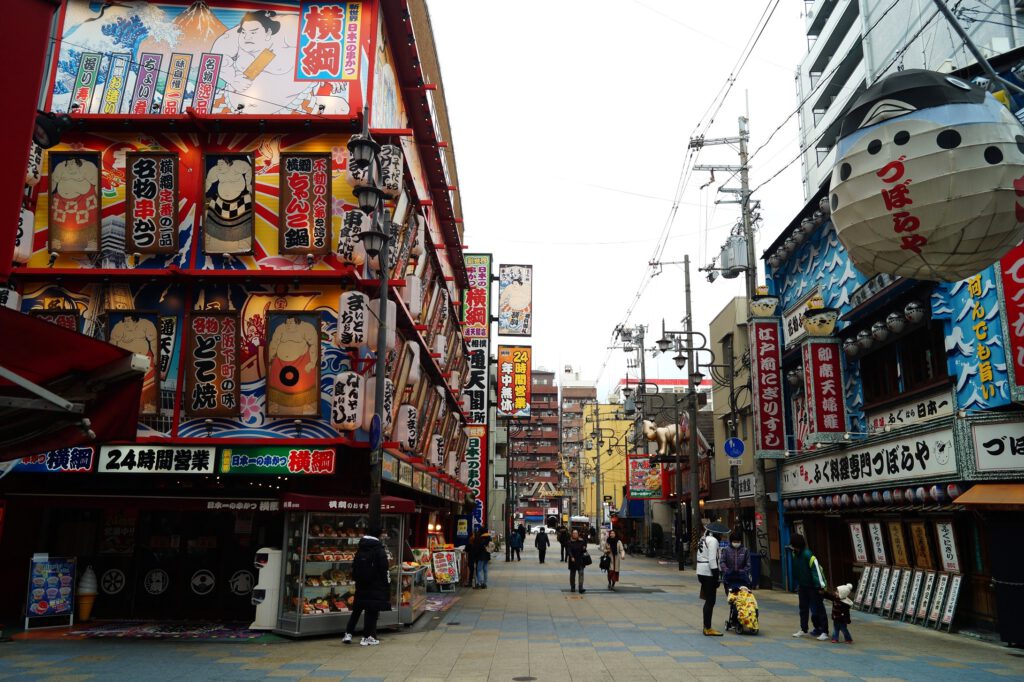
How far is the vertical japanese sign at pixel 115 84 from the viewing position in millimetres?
16656

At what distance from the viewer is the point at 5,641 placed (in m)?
12.6

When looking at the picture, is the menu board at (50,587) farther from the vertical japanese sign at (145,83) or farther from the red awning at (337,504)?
the vertical japanese sign at (145,83)

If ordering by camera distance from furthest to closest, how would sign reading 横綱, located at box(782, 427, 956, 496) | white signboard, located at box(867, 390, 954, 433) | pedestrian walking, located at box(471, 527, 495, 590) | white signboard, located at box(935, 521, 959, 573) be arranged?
pedestrian walking, located at box(471, 527, 495, 590), white signboard, located at box(867, 390, 954, 433), sign reading 横綱, located at box(782, 427, 956, 496), white signboard, located at box(935, 521, 959, 573)

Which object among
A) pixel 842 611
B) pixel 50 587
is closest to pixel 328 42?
pixel 50 587

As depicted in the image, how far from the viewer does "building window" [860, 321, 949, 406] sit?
15.7m

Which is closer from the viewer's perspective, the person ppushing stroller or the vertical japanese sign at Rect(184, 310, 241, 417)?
the person ppushing stroller

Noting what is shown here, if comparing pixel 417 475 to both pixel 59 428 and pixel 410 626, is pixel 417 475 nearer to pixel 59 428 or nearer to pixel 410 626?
pixel 410 626

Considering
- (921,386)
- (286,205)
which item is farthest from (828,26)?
(286,205)

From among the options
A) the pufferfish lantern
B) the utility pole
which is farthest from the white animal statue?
the pufferfish lantern

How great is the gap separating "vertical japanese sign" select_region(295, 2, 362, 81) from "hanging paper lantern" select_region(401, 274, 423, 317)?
4.95 m

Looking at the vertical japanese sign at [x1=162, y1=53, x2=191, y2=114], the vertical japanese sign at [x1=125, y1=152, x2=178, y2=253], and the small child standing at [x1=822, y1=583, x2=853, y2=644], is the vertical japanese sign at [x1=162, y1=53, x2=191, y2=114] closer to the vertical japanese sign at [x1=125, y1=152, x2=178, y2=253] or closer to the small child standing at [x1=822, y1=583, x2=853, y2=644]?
the vertical japanese sign at [x1=125, y1=152, x2=178, y2=253]

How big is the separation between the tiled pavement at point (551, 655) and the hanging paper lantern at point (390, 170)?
9.01m

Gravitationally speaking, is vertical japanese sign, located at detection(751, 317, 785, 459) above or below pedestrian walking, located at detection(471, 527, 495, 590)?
above

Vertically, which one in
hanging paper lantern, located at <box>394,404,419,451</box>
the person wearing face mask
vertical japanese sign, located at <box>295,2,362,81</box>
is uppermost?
vertical japanese sign, located at <box>295,2,362,81</box>
